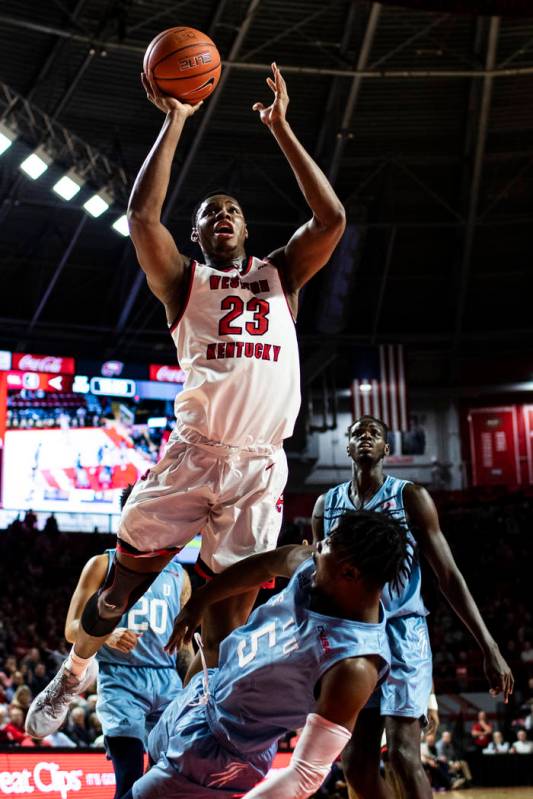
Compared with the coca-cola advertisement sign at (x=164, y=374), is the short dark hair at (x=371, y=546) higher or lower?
lower

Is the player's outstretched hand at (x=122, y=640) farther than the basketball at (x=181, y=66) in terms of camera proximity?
Yes

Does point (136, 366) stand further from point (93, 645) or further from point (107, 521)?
point (93, 645)

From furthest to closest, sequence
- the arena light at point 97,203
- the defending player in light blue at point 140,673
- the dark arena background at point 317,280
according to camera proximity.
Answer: the arena light at point 97,203
the dark arena background at point 317,280
the defending player in light blue at point 140,673

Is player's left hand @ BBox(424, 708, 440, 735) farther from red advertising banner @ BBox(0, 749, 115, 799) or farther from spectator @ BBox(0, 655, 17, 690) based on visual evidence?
spectator @ BBox(0, 655, 17, 690)

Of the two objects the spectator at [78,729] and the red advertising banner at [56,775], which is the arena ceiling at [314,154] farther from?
the red advertising banner at [56,775]

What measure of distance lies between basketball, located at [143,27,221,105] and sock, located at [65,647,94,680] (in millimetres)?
2607

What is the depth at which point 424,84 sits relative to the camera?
16781 millimetres

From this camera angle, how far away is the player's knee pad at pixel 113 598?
4512 mm

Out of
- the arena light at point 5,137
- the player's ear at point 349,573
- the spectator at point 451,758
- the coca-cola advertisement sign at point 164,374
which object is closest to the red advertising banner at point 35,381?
the coca-cola advertisement sign at point 164,374

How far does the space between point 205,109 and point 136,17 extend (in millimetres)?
1880

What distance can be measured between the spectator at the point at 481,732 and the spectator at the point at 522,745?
16.5 inches

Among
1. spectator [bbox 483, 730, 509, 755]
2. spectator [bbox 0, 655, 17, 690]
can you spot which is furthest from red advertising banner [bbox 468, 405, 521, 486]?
spectator [bbox 0, 655, 17, 690]

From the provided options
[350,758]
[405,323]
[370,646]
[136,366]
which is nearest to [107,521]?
[136,366]

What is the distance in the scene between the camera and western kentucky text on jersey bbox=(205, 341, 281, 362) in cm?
447
